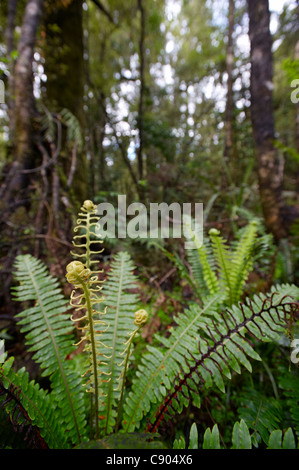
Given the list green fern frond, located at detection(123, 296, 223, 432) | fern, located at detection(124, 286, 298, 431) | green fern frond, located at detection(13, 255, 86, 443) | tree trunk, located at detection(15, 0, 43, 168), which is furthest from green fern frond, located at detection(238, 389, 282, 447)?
tree trunk, located at detection(15, 0, 43, 168)

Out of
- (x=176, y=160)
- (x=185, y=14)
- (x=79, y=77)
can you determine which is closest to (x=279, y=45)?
(x=185, y=14)

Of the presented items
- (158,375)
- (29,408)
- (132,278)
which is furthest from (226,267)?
(29,408)

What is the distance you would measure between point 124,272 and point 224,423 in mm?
801

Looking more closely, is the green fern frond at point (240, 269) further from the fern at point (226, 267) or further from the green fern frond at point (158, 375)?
the green fern frond at point (158, 375)

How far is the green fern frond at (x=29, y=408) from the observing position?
59 centimetres

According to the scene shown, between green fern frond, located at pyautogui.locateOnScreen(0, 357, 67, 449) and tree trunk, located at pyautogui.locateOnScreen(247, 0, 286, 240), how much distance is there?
2.32 m

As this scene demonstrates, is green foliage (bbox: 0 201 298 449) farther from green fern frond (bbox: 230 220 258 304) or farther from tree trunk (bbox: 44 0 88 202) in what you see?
tree trunk (bbox: 44 0 88 202)

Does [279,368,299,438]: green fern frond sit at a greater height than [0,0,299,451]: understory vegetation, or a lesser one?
lesser

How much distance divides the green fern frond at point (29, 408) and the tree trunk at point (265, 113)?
7.60ft

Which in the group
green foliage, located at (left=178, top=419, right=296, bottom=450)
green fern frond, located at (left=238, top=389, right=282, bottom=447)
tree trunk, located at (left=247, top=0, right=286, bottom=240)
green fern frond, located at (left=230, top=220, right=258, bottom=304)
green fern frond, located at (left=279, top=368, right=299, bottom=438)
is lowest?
green fern frond, located at (left=238, top=389, right=282, bottom=447)

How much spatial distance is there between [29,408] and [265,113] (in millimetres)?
2977

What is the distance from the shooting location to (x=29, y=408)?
632 millimetres

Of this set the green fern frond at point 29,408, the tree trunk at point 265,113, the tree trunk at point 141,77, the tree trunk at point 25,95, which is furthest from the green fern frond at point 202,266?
the tree trunk at point 141,77

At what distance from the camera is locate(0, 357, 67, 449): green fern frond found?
593 mm
